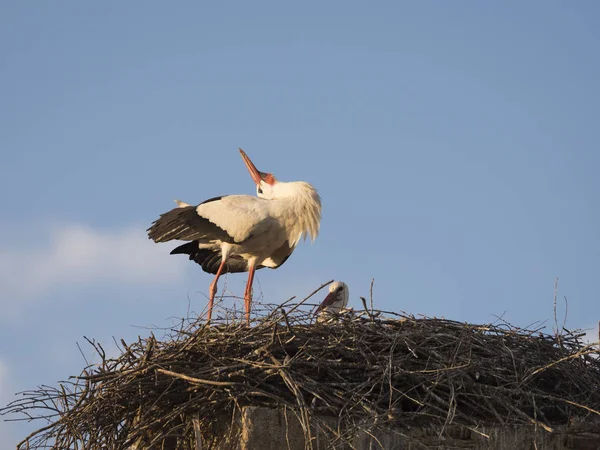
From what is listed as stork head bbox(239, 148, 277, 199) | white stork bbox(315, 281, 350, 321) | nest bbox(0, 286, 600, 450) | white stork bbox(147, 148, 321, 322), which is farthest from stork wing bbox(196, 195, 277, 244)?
nest bbox(0, 286, 600, 450)

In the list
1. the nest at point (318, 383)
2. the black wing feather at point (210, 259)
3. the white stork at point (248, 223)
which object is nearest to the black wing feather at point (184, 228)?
the white stork at point (248, 223)

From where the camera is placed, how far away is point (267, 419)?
4.48 m

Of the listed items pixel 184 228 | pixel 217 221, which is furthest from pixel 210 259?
pixel 217 221

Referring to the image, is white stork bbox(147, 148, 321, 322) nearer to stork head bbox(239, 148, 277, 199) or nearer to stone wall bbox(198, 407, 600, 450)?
stork head bbox(239, 148, 277, 199)

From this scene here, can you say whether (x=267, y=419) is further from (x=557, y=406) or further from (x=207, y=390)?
(x=557, y=406)

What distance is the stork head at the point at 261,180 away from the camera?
339 inches

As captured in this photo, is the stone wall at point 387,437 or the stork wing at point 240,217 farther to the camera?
the stork wing at point 240,217

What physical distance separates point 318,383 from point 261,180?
456 centimetres

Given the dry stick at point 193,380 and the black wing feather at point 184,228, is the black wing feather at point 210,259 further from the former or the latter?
the dry stick at point 193,380

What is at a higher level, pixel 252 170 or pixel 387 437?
pixel 252 170

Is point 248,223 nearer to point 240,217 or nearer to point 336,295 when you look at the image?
point 240,217

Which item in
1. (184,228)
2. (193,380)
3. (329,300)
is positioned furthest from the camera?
(184,228)

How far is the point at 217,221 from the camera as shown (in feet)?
25.7

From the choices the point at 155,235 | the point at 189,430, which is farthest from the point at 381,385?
the point at 155,235
